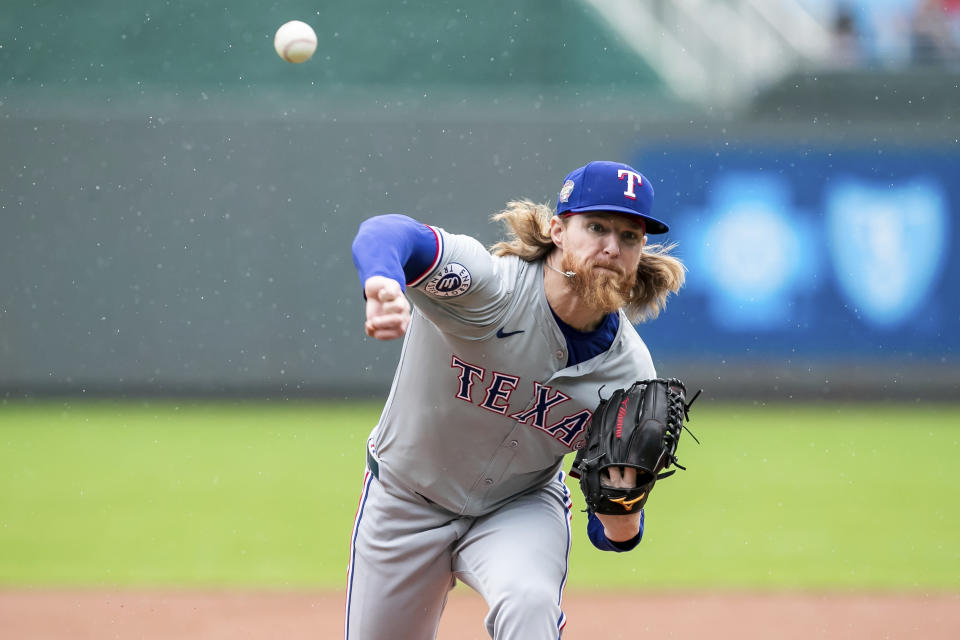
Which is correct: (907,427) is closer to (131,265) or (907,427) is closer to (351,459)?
(351,459)

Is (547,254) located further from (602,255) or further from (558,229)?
(602,255)

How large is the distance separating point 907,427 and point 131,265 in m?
7.66

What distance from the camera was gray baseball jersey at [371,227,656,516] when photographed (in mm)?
3748

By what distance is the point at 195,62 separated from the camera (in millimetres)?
14805

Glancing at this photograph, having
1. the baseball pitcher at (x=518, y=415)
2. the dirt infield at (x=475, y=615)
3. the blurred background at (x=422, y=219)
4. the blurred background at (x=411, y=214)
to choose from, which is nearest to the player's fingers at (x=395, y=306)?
the baseball pitcher at (x=518, y=415)

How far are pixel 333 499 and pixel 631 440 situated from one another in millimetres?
5038

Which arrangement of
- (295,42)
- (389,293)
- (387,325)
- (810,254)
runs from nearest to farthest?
1. (387,325)
2. (389,293)
3. (295,42)
4. (810,254)

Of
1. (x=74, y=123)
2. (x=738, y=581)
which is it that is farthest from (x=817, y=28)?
(x=738, y=581)

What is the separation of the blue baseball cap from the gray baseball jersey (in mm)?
317

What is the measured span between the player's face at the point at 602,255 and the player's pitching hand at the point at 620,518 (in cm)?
51

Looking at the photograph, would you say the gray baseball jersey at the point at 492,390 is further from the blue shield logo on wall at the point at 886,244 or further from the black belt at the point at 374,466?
the blue shield logo on wall at the point at 886,244

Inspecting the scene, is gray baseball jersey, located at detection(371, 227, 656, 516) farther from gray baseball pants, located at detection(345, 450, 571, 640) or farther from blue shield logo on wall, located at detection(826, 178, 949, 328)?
blue shield logo on wall, located at detection(826, 178, 949, 328)

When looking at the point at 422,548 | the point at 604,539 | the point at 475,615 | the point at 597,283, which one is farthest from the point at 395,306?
the point at 475,615

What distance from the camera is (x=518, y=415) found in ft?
12.5
